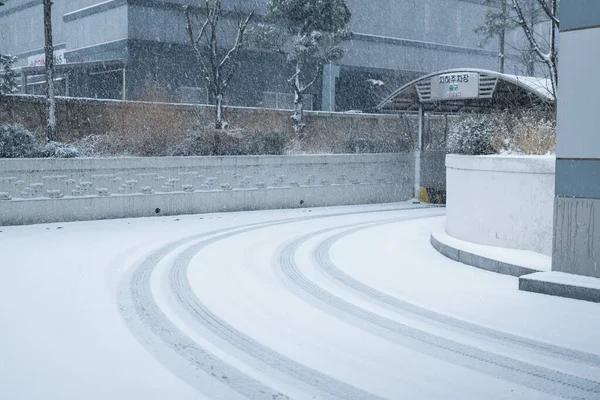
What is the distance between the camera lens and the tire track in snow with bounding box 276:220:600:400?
18.1 feet

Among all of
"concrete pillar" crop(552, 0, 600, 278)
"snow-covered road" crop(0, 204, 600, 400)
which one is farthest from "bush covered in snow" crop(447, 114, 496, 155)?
"concrete pillar" crop(552, 0, 600, 278)

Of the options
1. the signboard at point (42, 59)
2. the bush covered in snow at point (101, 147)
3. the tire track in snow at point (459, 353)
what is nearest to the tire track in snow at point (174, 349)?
the tire track in snow at point (459, 353)

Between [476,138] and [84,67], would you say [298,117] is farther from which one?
[476,138]

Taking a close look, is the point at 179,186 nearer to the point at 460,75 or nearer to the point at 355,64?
the point at 460,75

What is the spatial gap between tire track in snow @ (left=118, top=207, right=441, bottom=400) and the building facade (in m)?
18.1

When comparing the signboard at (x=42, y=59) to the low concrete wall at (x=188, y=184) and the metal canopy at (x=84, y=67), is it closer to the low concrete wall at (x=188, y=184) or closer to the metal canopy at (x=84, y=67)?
the metal canopy at (x=84, y=67)

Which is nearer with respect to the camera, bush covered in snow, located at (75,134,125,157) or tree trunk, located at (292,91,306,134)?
bush covered in snow, located at (75,134,125,157)

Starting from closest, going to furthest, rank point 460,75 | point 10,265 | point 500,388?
1. point 500,388
2. point 10,265
3. point 460,75

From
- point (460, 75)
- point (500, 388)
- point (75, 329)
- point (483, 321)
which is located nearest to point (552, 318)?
point (483, 321)

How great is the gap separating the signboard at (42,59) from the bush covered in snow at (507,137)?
28787 millimetres

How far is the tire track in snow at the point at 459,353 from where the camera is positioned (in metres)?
5.52

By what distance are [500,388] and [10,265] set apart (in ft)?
27.1

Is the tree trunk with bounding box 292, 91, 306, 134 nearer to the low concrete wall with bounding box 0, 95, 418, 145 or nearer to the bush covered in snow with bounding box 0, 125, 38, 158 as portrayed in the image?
the low concrete wall with bounding box 0, 95, 418, 145

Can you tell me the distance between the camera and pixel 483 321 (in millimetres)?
7555
